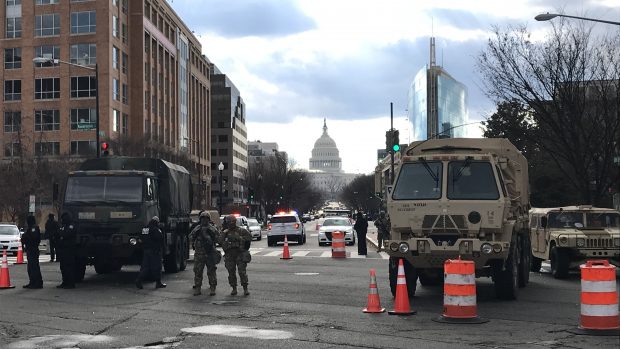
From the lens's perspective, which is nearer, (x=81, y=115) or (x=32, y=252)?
(x=32, y=252)

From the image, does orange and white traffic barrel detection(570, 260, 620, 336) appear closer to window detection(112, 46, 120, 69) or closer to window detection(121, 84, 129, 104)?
window detection(112, 46, 120, 69)

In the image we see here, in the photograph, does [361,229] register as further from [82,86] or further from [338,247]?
[82,86]

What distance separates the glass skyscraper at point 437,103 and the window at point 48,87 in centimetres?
5807

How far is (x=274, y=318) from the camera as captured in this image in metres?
12.4

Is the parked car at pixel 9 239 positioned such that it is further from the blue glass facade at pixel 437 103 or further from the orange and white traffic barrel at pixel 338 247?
the blue glass facade at pixel 437 103

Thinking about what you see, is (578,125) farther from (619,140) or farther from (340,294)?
(340,294)

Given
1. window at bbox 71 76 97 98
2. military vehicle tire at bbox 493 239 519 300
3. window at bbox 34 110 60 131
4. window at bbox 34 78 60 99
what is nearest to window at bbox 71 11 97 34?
window at bbox 71 76 97 98

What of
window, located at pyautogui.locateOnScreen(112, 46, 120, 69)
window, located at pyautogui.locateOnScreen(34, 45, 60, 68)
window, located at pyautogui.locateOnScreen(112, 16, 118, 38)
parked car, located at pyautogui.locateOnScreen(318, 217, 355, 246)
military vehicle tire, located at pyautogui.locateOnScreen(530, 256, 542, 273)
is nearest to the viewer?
military vehicle tire, located at pyautogui.locateOnScreen(530, 256, 542, 273)

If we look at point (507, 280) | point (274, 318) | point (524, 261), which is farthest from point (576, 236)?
point (274, 318)

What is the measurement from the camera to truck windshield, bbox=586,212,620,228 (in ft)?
65.9

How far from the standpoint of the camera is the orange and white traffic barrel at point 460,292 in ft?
38.1

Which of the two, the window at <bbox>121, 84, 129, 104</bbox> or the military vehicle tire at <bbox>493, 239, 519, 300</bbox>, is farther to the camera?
the window at <bbox>121, 84, 129, 104</bbox>

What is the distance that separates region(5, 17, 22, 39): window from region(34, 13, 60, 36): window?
1963 millimetres

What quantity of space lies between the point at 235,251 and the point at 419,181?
4132 millimetres
